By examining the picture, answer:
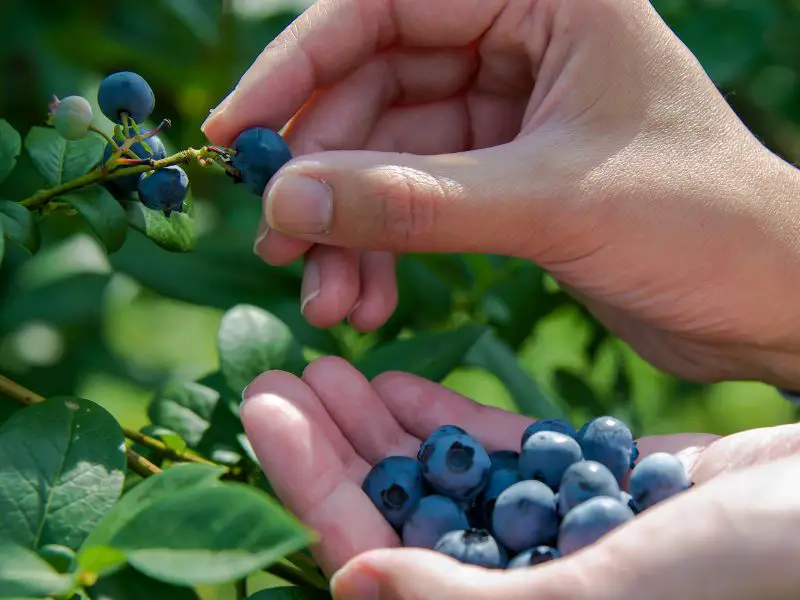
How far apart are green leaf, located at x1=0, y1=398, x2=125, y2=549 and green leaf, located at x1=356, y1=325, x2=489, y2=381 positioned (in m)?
0.60

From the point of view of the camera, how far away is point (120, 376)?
7.34ft

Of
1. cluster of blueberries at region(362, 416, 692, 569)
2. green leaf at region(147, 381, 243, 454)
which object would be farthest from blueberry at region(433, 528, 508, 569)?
green leaf at region(147, 381, 243, 454)

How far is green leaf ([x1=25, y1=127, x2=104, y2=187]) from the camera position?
1169 mm

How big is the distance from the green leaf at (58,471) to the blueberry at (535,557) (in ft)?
1.36

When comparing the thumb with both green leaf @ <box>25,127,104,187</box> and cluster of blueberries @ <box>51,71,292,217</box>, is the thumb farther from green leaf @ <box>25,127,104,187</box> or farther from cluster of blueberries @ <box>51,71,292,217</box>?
green leaf @ <box>25,127,104,187</box>

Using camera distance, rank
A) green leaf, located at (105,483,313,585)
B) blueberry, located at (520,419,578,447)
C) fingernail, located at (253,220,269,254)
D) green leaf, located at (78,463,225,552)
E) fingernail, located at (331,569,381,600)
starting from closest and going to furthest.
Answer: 1. green leaf, located at (105,483,313,585)
2. green leaf, located at (78,463,225,552)
3. fingernail, located at (331,569,381,600)
4. blueberry, located at (520,419,578,447)
5. fingernail, located at (253,220,269,254)

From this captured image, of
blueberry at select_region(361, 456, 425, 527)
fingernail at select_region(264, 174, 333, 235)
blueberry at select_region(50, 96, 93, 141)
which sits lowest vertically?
blueberry at select_region(361, 456, 425, 527)

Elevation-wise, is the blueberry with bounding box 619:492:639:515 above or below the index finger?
below

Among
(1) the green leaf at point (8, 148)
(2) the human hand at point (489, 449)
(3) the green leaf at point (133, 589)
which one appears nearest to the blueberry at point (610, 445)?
(2) the human hand at point (489, 449)

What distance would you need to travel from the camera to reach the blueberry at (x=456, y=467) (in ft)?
3.81

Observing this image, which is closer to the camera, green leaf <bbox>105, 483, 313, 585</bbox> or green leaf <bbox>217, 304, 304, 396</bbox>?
green leaf <bbox>105, 483, 313, 585</bbox>

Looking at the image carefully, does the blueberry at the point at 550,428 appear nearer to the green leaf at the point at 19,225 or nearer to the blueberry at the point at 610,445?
the blueberry at the point at 610,445

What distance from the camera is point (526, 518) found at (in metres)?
1.09

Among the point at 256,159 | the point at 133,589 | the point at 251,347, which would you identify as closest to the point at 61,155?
the point at 256,159
